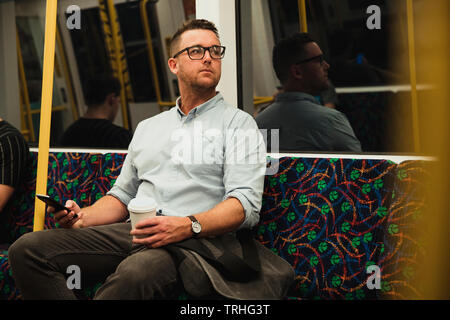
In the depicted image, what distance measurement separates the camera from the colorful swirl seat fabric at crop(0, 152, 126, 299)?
2.21 meters

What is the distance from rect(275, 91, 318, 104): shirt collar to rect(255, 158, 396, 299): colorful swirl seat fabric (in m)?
0.62

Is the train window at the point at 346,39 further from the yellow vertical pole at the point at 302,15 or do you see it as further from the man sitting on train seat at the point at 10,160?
the man sitting on train seat at the point at 10,160

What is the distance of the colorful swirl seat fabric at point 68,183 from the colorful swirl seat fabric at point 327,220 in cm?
85

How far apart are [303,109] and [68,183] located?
1314 millimetres

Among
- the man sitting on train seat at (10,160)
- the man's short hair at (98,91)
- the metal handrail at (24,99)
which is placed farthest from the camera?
the metal handrail at (24,99)

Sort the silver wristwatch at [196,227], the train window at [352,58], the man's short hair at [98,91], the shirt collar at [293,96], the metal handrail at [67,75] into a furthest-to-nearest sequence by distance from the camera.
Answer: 1. the metal handrail at [67,75]
2. the man's short hair at [98,91]
3. the train window at [352,58]
4. the shirt collar at [293,96]
5. the silver wristwatch at [196,227]

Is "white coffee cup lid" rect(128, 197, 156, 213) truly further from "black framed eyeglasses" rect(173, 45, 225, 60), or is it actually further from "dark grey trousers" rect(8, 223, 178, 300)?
"black framed eyeglasses" rect(173, 45, 225, 60)

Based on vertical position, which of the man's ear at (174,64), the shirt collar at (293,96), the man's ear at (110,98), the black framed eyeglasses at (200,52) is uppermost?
the black framed eyeglasses at (200,52)

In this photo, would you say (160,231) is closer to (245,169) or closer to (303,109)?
(245,169)

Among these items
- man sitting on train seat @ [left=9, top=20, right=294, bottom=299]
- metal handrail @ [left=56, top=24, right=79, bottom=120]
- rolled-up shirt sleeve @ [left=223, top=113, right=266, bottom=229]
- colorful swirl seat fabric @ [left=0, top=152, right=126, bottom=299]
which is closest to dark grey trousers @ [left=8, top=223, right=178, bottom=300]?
man sitting on train seat @ [left=9, top=20, right=294, bottom=299]

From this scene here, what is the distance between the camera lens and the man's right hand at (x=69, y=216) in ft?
5.47

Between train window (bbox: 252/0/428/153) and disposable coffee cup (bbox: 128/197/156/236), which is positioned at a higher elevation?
train window (bbox: 252/0/428/153)

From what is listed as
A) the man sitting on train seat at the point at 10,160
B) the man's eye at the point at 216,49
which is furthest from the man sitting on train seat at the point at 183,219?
the man sitting on train seat at the point at 10,160

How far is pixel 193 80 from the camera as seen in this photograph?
1799 mm
